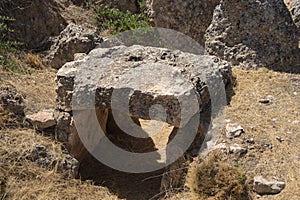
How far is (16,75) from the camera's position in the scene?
22.2 feet

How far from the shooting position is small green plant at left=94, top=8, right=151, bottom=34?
924 cm

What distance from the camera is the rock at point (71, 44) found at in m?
7.25

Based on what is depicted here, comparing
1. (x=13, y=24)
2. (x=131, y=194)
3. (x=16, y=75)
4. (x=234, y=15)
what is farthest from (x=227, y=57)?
(x=13, y=24)

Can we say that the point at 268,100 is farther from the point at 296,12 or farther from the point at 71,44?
the point at 71,44

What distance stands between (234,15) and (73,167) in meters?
3.36

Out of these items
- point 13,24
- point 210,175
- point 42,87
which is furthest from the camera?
point 13,24

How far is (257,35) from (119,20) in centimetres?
354

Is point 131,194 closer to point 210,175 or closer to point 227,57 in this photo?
point 210,175

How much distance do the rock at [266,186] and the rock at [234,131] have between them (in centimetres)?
68

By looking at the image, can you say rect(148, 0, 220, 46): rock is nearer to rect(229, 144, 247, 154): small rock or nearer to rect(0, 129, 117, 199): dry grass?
rect(229, 144, 247, 154): small rock

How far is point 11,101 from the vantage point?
18.9 feet

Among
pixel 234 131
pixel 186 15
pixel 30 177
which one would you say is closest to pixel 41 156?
pixel 30 177

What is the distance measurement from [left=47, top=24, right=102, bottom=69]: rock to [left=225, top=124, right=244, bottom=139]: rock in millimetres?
2933

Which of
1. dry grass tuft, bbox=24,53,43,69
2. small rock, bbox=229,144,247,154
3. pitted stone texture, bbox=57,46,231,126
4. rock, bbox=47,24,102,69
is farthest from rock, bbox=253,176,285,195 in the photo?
dry grass tuft, bbox=24,53,43,69
